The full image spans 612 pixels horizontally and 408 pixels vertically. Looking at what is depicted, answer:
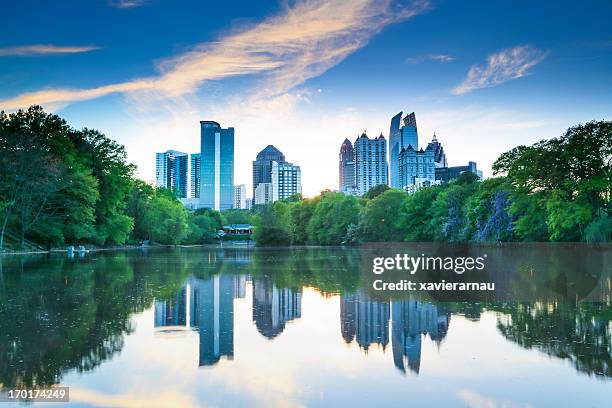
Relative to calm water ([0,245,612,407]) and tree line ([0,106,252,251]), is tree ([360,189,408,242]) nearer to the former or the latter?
tree line ([0,106,252,251])

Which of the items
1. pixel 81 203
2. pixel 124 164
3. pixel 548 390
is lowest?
pixel 548 390

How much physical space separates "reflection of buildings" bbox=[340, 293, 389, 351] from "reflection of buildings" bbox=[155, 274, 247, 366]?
7.53ft

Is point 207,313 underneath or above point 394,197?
underneath

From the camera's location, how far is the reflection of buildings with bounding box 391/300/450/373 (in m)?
9.12

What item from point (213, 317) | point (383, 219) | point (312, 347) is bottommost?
point (312, 347)

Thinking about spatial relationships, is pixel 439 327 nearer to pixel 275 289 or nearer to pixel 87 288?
pixel 275 289

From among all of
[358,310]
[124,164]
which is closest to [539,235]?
[358,310]

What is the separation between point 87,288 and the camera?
18.9 m

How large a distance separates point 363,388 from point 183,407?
2248 millimetres

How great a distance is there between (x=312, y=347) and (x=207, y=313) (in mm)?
4415

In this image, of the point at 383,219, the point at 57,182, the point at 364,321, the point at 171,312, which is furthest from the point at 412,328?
the point at 383,219

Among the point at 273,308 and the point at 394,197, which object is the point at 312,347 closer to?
the point at 273,308

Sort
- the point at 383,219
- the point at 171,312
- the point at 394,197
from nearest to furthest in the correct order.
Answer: the point at 171,312, the point at 383,219, the point at 394,197

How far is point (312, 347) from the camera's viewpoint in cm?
999
